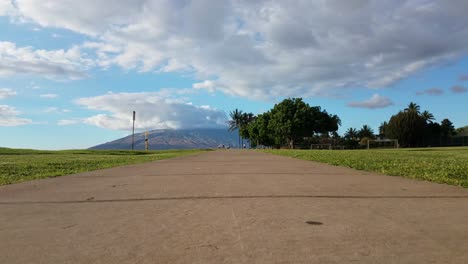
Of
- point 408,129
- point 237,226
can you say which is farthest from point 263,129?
point 237,226

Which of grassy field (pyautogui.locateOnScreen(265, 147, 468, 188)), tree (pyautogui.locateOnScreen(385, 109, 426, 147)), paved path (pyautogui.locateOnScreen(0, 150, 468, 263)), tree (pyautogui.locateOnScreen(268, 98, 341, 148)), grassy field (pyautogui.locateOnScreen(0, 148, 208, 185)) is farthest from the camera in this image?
tree (pyautogui.locateOnScreen(385, 109, 426, 147))

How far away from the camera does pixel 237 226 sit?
4500 millimetres

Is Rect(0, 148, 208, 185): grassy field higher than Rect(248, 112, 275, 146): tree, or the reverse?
Rect(248, 112, 275, 146): tree

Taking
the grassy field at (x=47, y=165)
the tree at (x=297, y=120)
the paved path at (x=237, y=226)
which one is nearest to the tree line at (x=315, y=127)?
the tree at (x=297, y=120)

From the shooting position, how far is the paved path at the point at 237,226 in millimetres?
3463

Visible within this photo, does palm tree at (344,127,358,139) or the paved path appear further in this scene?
palm tree at (344,127,358,139)

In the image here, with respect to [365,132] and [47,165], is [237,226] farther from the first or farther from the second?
[365,132]

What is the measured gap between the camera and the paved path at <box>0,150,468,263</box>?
346 centimetres

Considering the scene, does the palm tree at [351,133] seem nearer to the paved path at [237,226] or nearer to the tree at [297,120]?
the tree at [297,120]

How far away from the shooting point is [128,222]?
4.79m

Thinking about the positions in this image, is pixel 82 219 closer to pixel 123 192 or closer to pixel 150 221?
pixel 150 221

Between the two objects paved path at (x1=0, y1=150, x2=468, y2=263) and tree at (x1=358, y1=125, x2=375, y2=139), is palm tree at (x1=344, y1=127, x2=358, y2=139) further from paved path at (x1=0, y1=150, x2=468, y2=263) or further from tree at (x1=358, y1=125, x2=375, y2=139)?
paved path at (x1=0, y1=150, x2=468, y2=263)

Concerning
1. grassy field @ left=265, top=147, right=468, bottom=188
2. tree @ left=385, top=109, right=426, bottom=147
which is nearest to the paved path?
grassy field @ left=265, top=147, right=468, bottom=188

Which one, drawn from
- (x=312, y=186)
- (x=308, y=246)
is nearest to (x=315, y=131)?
(x=312, y=186)
